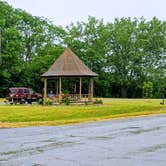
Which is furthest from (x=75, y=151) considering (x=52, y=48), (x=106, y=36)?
(x=106, y=36)

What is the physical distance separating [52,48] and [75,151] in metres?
60.4

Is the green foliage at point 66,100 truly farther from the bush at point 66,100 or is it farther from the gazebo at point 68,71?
the gazebo at point 68,71

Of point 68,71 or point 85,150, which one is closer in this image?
point 85,150

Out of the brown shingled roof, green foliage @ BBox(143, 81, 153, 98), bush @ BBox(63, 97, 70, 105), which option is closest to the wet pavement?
bush @ BBox(63, 97, 70, 105)

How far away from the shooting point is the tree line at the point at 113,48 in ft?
243

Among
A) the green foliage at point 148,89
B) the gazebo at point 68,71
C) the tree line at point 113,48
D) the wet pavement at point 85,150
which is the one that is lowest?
the wet pavement at point 85,150

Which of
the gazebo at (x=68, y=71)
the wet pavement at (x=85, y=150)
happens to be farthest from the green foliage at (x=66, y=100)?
the wet pavement at (x=85, y=150)

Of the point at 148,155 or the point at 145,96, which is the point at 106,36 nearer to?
the point at 145,96

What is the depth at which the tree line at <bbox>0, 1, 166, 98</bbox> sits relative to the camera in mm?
74062

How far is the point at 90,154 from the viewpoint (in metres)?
10.8

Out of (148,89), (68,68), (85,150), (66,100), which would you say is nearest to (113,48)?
(148,89)

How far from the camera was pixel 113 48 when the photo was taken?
76.5 m

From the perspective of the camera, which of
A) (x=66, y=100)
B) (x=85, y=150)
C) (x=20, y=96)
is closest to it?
(x=85, y=150)

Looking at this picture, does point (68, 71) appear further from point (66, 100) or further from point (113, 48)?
point (113, 48)
